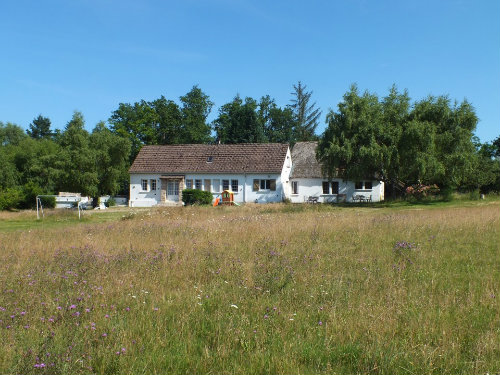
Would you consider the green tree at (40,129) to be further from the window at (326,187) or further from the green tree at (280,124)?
the window at (326,187)

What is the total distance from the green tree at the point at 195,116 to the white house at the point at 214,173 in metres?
16.6

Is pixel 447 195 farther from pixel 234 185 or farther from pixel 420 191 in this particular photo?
pixel 234 185

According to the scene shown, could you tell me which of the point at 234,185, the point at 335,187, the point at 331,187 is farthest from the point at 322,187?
the point at 234,185

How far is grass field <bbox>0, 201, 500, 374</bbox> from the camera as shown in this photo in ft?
13.5

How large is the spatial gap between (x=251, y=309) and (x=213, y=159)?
38.9 meters

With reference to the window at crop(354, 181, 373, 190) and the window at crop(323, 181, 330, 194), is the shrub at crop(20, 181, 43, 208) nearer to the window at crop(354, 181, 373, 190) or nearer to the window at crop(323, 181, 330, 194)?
the window at crop(323, 181, 330, 194)

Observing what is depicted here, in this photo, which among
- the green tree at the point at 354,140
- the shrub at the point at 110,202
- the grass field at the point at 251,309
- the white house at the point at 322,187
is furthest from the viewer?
the white house at the point at 322,187

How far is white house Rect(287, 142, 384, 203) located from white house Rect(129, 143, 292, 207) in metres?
1.41

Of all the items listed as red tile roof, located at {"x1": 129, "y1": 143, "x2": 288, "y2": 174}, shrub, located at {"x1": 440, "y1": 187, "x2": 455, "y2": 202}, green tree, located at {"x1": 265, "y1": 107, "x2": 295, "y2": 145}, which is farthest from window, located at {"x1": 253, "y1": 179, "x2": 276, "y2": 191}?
green tree, located at {"x1": 265, "y1": 107, "x2": 295, "y2": 145}

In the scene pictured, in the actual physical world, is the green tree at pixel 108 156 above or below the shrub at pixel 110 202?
above

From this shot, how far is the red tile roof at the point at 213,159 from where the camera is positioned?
137 ft

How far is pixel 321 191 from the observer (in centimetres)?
4341

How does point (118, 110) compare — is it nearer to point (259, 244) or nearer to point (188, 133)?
point (188, 133)

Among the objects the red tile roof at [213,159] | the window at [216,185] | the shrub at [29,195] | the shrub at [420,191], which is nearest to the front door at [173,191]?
the red tile roof at [213,159]
